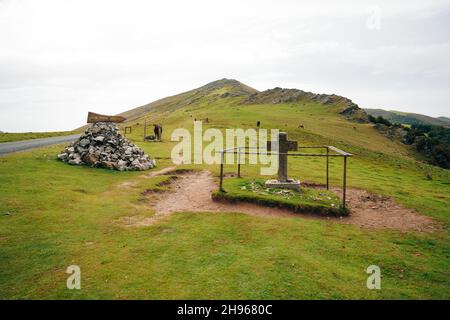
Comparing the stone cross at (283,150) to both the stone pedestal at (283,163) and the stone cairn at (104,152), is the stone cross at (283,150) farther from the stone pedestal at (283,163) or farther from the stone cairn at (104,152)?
the stone cairn at (104,152)

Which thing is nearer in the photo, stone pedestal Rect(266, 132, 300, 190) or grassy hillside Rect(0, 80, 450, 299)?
grassy hillside Rect(0, 80, 450, 299)

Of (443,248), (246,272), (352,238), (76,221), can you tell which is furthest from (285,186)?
(76,221)

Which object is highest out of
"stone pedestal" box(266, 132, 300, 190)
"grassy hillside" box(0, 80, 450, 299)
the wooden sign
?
the wooden sign

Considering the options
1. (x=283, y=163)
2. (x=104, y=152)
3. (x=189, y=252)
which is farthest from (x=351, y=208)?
(x=104, y=152)

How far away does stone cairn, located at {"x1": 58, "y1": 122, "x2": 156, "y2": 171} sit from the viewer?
67.7 ft

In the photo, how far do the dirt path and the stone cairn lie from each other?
548 cm

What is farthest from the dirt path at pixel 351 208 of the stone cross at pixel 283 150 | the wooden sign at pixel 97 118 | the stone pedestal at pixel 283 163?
the wooden sign at pixel 97 118

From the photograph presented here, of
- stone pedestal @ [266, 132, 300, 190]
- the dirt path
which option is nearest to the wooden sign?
the dirt path

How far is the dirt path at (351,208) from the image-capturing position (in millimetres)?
12820

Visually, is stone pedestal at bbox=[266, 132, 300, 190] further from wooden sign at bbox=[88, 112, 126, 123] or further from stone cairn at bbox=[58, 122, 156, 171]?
wooden sign at bbox=[88, 112, 126, 123]

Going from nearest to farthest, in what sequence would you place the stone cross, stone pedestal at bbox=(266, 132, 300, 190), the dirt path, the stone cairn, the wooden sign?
1. the dirt path
2. stone pedestal at bbox=(266, 132, 300, 190)
3. the stone cross
4. the stone cairn
5. the wooden sign

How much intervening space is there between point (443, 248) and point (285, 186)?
25.4 ft

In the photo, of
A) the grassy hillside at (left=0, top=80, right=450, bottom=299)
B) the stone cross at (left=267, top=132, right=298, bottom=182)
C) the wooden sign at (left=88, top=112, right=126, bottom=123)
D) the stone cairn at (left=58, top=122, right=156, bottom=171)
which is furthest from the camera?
the wooden sign at (left=88, top=112, right=126, bottom=123)
